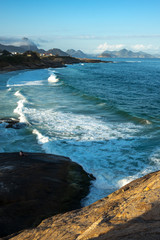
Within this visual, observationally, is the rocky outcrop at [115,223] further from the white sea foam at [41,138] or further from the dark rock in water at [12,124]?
the dark rock in water at [12,124]

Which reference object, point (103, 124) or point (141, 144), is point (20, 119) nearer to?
point (103, 124)

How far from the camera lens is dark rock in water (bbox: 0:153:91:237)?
6.83m

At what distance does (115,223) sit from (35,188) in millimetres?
4555

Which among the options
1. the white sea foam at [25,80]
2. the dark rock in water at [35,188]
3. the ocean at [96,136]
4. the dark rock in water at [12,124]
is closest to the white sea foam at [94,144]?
the ocean at [96,136]

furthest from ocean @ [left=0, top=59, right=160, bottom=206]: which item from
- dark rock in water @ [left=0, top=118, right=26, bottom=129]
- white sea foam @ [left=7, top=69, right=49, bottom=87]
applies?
white sea foam @ [left=7, top=69, right=49, bottom=87]

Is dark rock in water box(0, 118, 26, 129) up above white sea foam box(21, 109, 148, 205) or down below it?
above

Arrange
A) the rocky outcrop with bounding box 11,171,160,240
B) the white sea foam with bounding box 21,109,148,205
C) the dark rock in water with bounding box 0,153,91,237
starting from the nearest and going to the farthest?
1. the rocky outcrop with bounding box 11,171,160,240
2. the dark rock in water with bounding box 0,153,91,237
3. the white sea foam with bounding box 21,109,148,205

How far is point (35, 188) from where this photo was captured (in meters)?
8.12

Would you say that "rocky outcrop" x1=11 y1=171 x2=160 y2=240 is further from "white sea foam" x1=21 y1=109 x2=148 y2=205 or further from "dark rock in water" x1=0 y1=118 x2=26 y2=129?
"dark rock in water" x1=0 y1=118 x2=26 y2=129

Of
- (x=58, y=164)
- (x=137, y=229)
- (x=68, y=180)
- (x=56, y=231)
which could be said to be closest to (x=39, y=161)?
(x=58, y=164)

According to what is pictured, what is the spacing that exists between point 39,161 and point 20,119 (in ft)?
35.4

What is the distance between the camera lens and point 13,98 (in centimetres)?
3122

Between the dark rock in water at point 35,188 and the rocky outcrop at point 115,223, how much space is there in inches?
45.1

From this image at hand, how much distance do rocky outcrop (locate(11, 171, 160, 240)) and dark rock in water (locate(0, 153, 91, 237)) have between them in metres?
1.15
